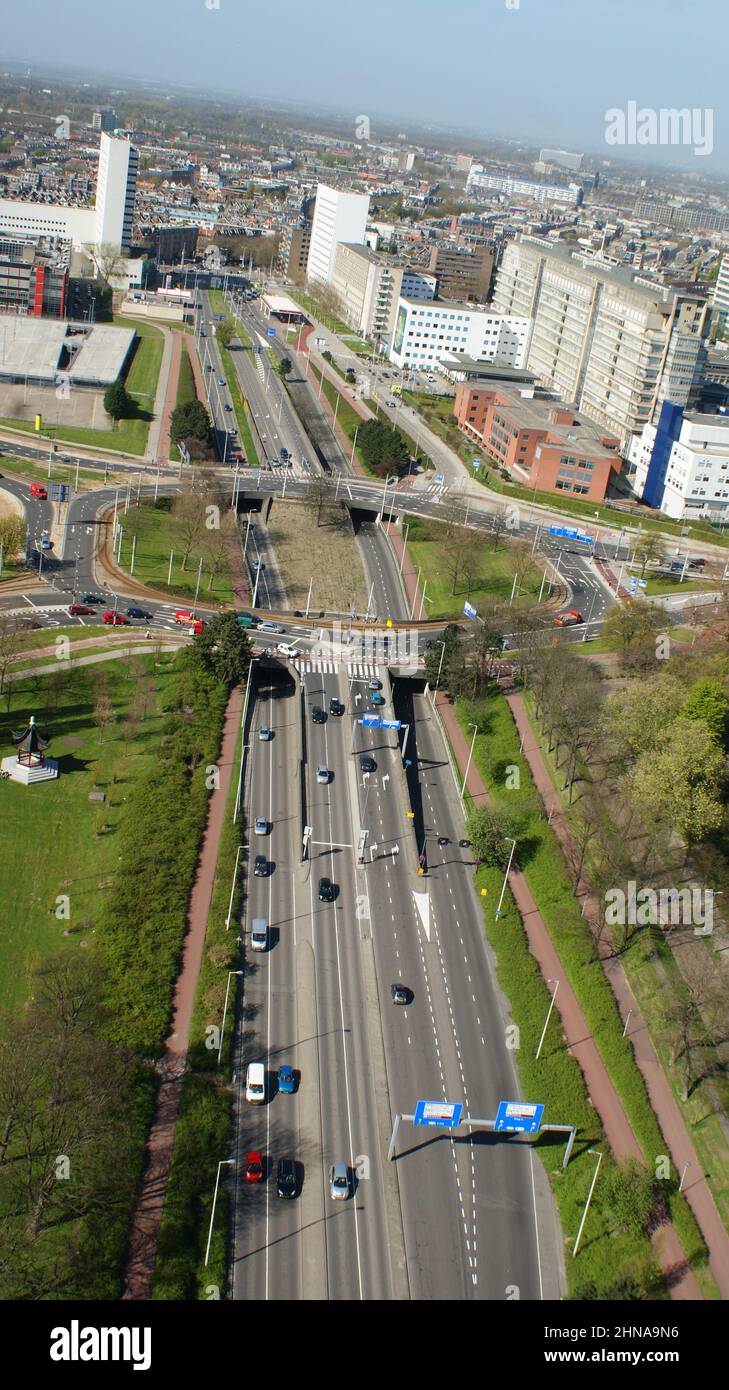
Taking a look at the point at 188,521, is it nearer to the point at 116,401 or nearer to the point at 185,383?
the point at 116,401

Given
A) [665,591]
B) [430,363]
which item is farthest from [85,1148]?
[430,363]

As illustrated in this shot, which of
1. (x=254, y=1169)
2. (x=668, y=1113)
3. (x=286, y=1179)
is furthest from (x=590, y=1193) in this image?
(x=254, y=1169)

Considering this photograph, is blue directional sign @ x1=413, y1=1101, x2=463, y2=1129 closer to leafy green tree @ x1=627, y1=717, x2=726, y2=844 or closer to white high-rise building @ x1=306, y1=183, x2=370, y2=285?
leafy green tree @ x1=627, y1=717, x2=726, y2=844

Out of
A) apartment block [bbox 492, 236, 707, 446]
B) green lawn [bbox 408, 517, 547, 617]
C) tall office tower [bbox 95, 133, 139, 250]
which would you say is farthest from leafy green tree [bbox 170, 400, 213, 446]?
tall office tower [bbox 95, 133, 139, 250]

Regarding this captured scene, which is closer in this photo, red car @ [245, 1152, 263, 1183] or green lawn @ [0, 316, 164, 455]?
red car @ [245, 1152, 263, 1183]

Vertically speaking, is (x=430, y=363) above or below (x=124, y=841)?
above

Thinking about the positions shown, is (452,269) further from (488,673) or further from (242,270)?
(488,673)

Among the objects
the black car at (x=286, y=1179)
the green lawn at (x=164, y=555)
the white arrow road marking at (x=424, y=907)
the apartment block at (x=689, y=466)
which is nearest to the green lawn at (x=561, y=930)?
the white arrow road marking at (x=424, y=907)
